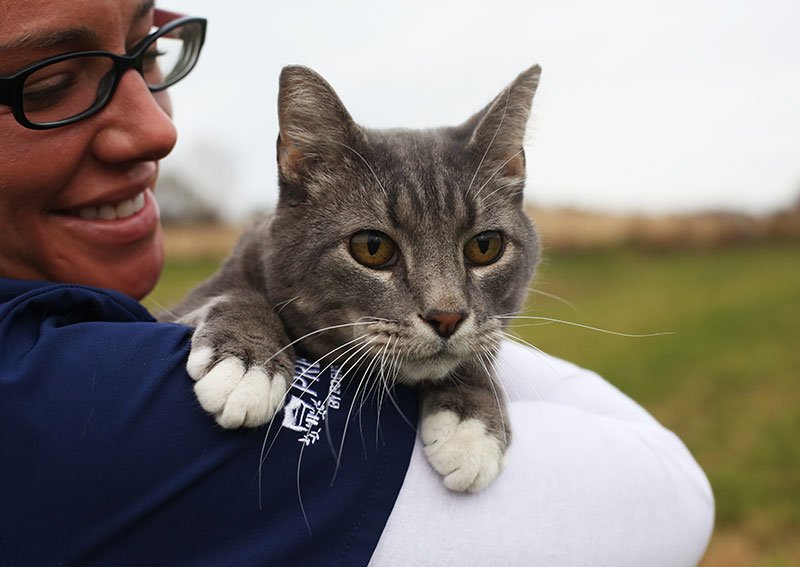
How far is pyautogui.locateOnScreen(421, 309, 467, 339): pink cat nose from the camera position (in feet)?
6.19

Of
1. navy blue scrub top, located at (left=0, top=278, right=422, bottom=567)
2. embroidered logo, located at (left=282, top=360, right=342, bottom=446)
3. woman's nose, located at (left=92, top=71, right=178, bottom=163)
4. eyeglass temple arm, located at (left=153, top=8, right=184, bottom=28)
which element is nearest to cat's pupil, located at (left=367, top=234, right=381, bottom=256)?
embroidered logo, located at (left=282, top=360, right=342, bottom=446)

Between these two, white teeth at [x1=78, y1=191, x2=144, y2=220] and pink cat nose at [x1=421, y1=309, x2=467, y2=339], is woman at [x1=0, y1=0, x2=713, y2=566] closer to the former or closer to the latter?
white teeth at [x1=78, y1=191, x2=144, y2=220]

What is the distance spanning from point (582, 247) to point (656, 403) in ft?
20.2

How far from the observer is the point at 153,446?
1.41m

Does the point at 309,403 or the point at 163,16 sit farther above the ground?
the point at 163,16

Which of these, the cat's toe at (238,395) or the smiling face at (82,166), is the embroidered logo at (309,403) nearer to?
the cat's toe at (238,395)

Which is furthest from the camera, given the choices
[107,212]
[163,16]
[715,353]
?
[715,353]

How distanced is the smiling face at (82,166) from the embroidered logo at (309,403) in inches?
31.5

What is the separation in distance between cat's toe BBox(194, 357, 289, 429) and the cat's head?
331mm

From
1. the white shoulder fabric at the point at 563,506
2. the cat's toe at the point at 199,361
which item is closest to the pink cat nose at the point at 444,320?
the white shoulder fabric at the point at 563,506

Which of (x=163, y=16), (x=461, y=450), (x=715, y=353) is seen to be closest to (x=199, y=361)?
(x=461, y=450)

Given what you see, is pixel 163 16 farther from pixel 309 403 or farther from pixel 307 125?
pixel 309 403

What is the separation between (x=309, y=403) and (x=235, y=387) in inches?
7.0

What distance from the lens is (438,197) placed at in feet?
6.88
